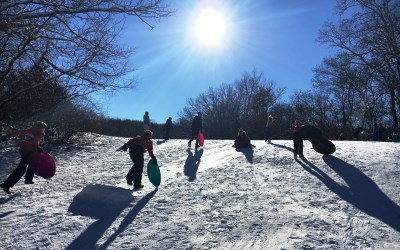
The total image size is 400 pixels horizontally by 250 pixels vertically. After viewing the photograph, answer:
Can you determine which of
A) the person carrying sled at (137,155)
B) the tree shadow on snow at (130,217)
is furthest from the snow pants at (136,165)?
the tree shadow on snow at (130,217)

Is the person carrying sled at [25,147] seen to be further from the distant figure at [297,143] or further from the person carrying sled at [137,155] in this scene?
the distant figure at [297,143]

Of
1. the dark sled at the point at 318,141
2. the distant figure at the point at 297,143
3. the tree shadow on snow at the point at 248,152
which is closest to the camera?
the dark sled at the point at 318,141

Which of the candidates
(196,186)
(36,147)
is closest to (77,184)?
(36,147)

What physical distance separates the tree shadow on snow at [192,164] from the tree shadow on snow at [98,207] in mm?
2487

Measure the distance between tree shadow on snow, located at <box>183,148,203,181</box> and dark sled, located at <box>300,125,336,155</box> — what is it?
383 cm

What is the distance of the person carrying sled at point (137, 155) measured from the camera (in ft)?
33.1

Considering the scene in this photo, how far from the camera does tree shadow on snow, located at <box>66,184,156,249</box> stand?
6.38 m

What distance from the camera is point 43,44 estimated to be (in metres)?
10.0

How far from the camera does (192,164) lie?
544 inches

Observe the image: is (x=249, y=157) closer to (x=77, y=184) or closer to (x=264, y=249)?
(x=77, y=184)

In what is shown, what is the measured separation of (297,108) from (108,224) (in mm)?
57019

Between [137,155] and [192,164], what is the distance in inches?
154

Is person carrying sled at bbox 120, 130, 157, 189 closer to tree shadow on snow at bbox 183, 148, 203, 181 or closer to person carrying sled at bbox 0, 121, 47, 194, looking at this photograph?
tree shadow on snow at bbox 183, 148, 203, 181

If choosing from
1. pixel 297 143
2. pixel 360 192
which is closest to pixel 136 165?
pixel 360 192
